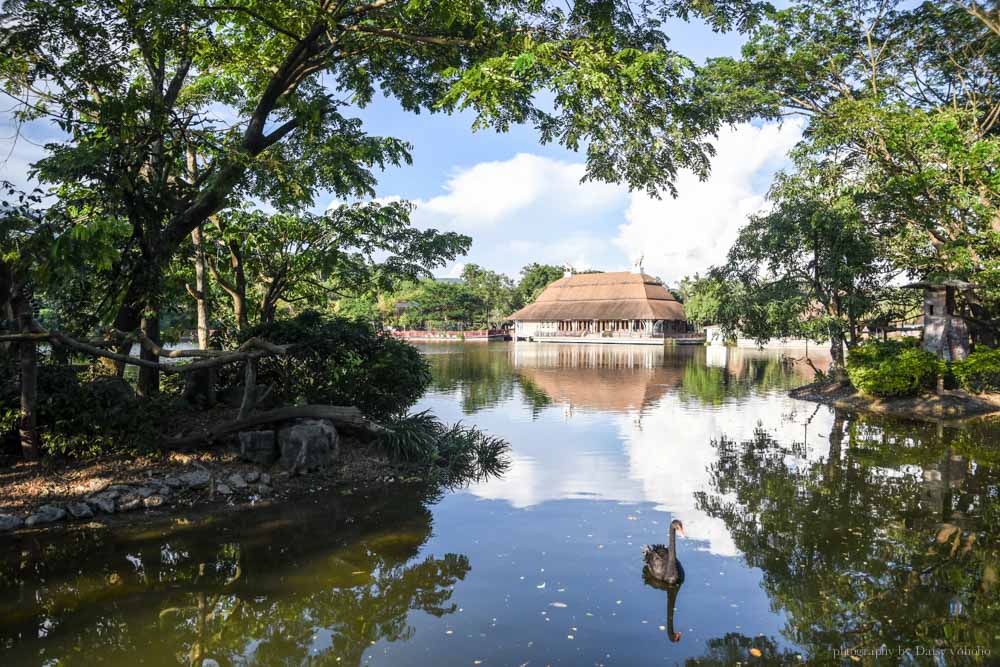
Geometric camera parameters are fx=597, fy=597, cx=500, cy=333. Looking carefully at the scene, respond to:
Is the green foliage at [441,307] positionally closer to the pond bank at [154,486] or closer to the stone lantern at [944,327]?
the stone lantern at [944,327]

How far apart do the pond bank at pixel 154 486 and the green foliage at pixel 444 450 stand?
1.24ft

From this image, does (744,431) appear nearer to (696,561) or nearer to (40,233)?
(696,561)

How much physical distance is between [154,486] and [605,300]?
51.4 meters

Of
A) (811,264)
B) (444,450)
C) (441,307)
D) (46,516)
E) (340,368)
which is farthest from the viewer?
(441,307)

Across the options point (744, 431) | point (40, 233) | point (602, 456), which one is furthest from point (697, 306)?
point (40, 233)

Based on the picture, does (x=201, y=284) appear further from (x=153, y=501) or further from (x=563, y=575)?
(x=563, y=575)

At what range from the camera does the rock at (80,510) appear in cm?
755

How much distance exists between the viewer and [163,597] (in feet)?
18.6

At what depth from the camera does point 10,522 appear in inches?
283

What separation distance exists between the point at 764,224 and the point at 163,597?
19705mm

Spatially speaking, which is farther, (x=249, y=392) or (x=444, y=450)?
(x=444, y=450)

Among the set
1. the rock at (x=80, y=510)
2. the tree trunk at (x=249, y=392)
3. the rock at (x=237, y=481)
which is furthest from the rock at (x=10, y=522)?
the tree trunk at (x=249, y=392)

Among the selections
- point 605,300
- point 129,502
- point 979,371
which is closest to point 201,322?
point 129,502

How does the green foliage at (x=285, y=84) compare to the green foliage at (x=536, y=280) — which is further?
the green foliage at (x=536, y=280)
